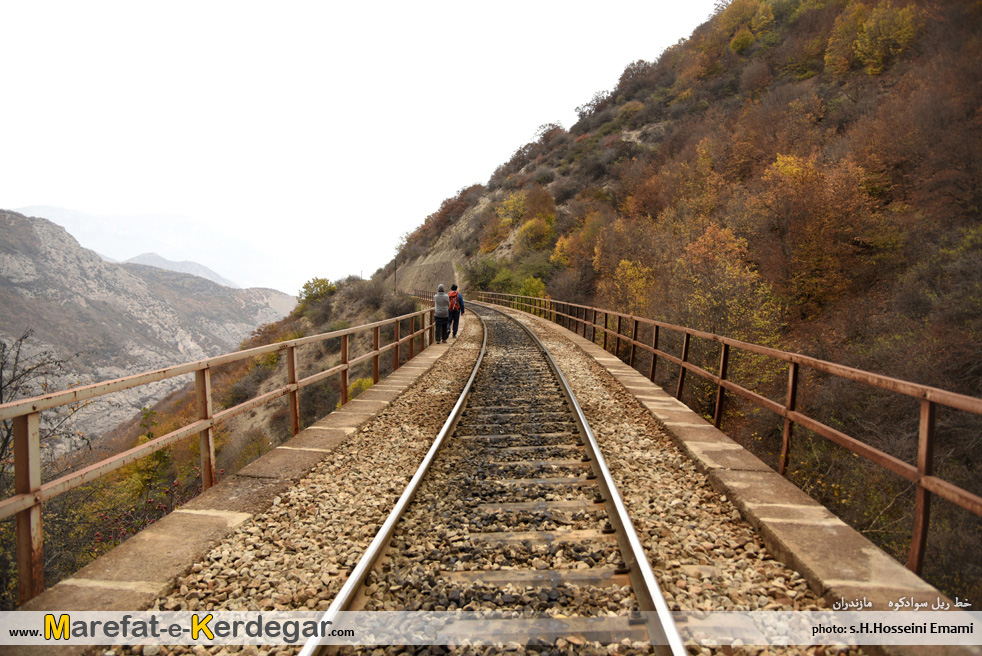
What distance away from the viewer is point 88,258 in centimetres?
9875

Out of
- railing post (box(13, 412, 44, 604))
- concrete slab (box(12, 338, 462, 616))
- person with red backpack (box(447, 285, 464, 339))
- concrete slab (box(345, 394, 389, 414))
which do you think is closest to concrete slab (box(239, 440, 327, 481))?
concrete slab (box(12, 338, 462, 616))

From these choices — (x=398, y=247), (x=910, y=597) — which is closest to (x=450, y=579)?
(x=910, y=597)

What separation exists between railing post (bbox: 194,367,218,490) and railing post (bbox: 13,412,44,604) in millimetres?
1326

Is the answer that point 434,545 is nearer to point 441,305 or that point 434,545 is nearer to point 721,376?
point 721,376

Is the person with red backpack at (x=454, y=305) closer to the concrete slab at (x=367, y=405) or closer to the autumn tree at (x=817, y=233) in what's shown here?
the concrete slab at (x=367, y=405)

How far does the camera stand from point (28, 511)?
8.65 ft

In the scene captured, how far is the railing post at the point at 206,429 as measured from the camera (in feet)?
13.5

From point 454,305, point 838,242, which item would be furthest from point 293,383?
point 838,242

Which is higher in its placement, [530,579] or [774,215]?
[774,215]

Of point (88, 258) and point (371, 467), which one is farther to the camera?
point (88, 258)

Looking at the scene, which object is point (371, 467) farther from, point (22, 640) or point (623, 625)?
point (623, 625)

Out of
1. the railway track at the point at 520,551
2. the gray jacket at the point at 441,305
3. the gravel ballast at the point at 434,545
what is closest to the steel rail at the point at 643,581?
the railway track at the point at 520,551

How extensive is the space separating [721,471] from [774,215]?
18.4 metres

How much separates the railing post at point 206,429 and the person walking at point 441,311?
35.2 ft
